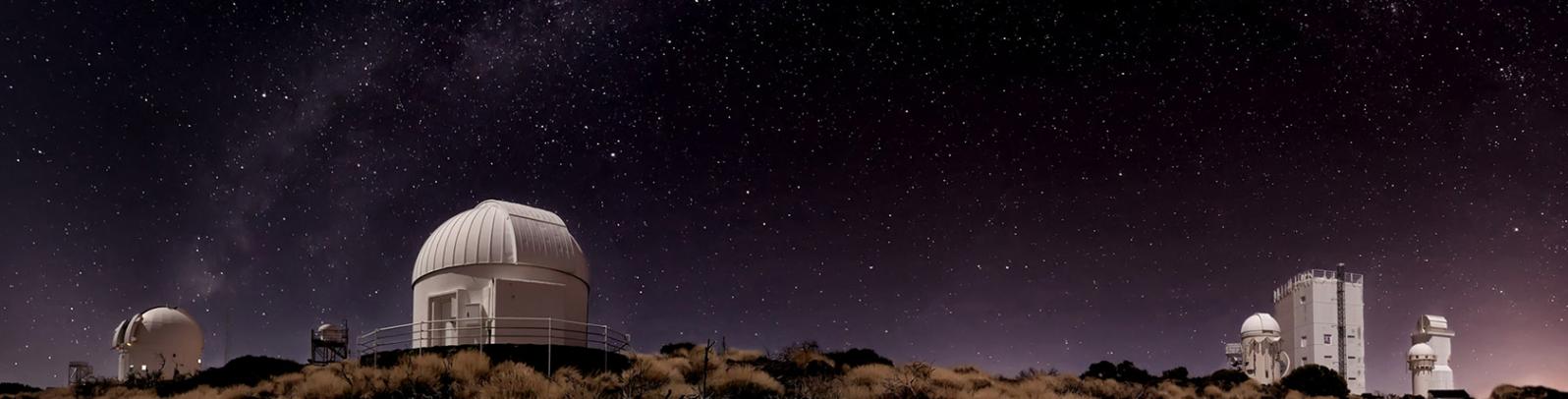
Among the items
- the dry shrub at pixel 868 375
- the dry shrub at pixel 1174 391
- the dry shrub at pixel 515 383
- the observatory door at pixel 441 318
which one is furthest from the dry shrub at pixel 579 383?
the dry shrub at pixel 1174 391

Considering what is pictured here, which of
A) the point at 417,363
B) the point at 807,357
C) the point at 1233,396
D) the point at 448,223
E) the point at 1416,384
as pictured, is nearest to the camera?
the point at 417,363

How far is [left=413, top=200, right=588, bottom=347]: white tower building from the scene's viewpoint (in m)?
20.2

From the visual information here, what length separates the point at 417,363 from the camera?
1791 cm

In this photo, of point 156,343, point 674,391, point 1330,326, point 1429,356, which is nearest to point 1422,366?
point 1429,356

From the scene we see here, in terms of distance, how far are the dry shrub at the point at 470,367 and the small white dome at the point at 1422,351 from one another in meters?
55.0

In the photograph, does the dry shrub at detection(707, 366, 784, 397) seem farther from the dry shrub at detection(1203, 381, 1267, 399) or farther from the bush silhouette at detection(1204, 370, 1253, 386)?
the bush silhouette at detection(1204, 370, 1253, 386)

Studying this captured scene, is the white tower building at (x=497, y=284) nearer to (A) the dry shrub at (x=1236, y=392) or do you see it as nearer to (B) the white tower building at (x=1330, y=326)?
(A) the dry shrub at (x=1236, y=392)

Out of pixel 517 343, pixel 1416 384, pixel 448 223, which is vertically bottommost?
pixel 1416 384

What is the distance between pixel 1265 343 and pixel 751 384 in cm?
4509

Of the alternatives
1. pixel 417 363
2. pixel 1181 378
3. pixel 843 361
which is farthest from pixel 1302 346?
pixel 417 363

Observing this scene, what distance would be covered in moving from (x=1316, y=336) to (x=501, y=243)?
4834cm

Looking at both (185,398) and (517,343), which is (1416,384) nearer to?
(517,343)

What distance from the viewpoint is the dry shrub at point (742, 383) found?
1847cm

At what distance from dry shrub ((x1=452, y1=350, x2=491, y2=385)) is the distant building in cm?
5349
